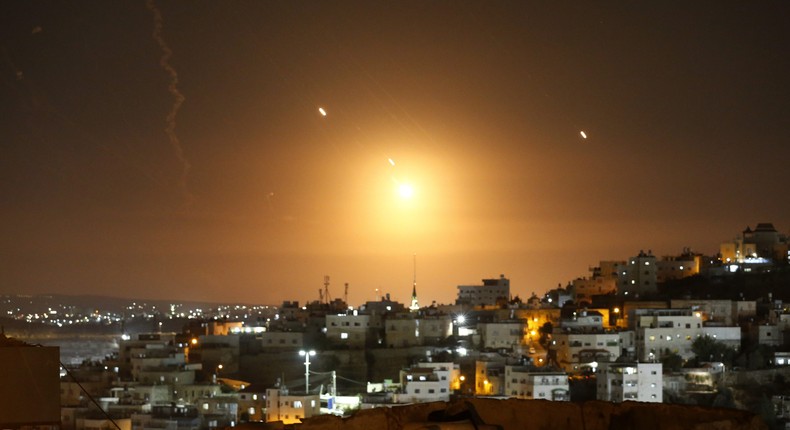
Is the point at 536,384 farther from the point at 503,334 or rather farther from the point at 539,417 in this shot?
the point at 539,417

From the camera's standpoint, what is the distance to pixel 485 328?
33125mm

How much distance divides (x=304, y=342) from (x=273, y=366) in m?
1.12

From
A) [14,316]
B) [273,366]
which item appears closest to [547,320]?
[273,366]

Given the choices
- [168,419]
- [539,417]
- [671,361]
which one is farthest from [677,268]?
[539,417]

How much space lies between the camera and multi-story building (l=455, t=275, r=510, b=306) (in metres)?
43.1

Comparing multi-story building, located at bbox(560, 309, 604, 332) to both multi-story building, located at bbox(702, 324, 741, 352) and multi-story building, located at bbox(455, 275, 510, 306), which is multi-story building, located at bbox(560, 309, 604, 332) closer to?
multi-story building, located at bbox(702, 324, 741, 352)

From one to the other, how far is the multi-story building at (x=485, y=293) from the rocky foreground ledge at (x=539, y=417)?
123 ft

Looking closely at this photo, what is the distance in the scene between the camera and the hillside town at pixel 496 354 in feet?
83.5

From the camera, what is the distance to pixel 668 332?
30.6m

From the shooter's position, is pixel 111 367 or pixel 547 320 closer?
pixel 111 367

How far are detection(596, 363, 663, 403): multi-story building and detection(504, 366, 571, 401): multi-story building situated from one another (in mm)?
728

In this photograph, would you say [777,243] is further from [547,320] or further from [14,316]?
[14,316]

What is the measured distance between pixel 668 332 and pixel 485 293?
13.6 metres

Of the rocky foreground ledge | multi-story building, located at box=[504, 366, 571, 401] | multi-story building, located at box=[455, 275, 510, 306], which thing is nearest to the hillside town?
multi-story building, located at box=[504, 366, 571, 401]
